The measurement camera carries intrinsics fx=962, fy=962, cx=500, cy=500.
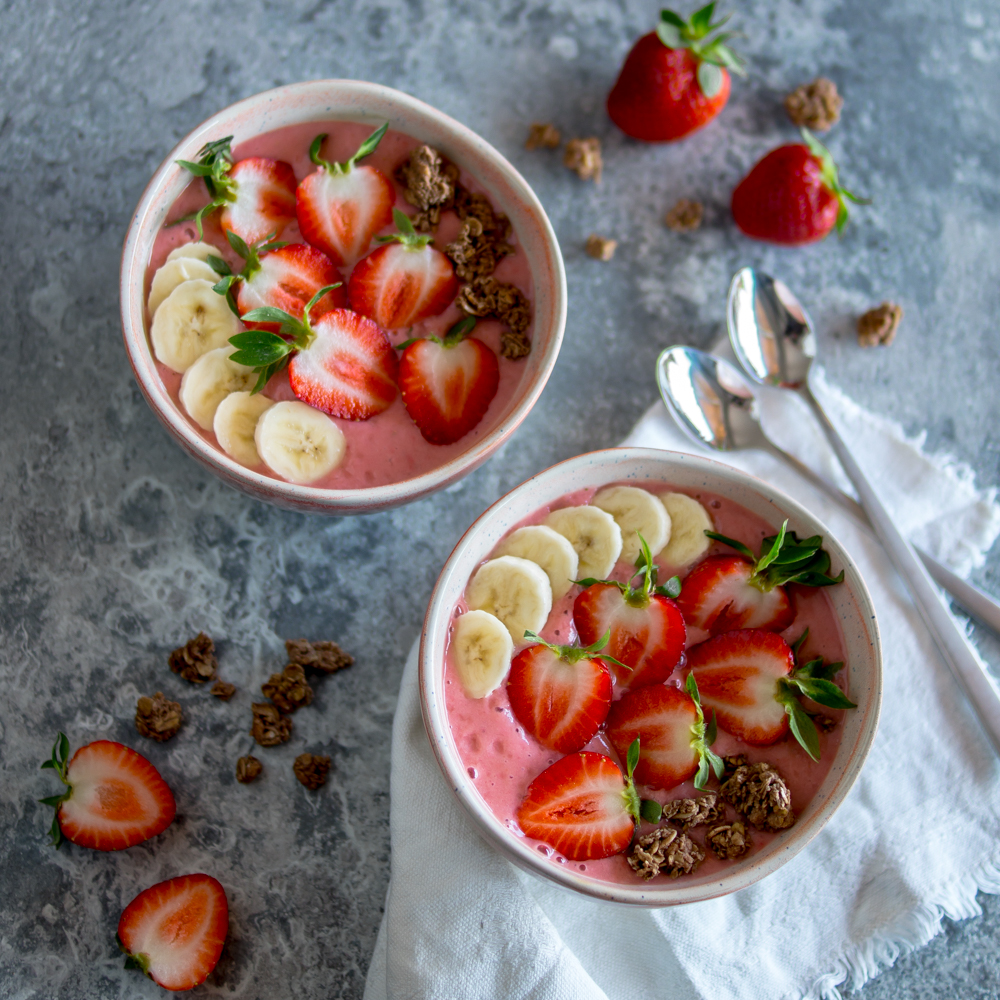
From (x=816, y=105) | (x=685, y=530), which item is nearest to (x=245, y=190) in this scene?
(x=685, y=530)

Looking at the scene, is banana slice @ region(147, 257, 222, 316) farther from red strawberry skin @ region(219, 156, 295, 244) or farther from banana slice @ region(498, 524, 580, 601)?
banana slice @ region(498, 524, 580, 601)

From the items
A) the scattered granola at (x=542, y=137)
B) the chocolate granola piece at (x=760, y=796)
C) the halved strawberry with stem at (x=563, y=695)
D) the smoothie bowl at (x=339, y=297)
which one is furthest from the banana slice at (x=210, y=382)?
the chocolate granola piece at (x=760, y=796)

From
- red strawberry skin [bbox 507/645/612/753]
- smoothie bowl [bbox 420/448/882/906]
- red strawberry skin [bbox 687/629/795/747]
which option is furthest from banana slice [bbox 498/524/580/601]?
red strawberry skin [bbox 687/629/795/747]

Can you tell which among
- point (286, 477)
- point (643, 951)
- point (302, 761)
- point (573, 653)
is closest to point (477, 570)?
point (573, 653)

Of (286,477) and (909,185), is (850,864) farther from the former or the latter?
(909,185)

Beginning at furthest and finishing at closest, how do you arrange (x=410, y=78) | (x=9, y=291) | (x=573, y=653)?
(x=410, y=78)
(x=9, y=291)
(x=573, y=653)

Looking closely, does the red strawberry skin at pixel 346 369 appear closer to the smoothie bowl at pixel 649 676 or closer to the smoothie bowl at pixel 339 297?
the smoothie bowl at pixel 339 297

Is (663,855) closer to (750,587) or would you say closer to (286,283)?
(750,587)
